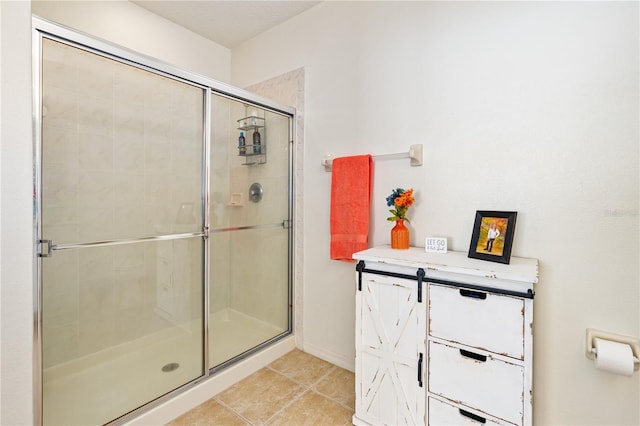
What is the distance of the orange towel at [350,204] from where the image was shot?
1.81 metres

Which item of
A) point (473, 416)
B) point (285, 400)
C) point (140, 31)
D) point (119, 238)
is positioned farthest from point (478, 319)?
point (140, 31)

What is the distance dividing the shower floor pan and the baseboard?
314mm

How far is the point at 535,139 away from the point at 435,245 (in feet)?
2.15

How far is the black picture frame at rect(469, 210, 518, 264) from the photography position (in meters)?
1.27

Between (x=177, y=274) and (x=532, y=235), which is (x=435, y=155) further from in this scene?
(x=177, y=274)

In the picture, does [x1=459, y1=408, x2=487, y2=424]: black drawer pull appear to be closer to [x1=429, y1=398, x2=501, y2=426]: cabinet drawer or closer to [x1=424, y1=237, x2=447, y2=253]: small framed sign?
[x1=429, y1=398, x2=501, y2=426]: cabinet drawer

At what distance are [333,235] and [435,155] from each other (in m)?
0.78

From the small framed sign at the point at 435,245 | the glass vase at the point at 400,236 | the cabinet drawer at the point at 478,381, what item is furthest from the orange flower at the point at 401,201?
the cabinet drawer at the point at 478,381

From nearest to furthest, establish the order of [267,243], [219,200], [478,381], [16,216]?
[16,216]
[478,381]
[219,200]
[267,243]

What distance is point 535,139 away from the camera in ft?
4.41

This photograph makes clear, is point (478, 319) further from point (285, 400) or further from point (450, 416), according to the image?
point (285, 400)

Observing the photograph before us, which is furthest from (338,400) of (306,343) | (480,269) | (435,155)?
(435,155)

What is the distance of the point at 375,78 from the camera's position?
1.84 metres

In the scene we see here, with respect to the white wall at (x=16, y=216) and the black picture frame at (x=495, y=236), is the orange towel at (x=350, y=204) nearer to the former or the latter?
the black picture frame at (x=495, y=236)
